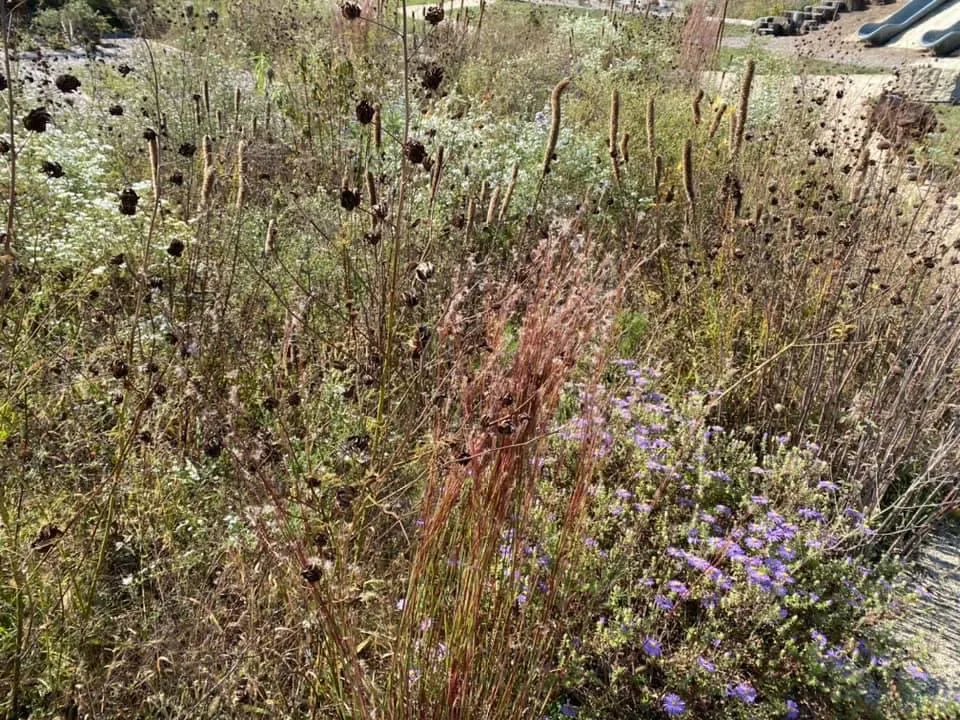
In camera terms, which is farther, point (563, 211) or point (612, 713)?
point (563, 211)

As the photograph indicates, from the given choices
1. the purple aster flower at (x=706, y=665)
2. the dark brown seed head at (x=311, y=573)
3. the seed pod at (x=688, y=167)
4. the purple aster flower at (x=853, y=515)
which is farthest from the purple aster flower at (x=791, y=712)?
the seed pod at (x=688, y=167)

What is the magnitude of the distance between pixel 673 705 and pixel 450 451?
3.28 ft

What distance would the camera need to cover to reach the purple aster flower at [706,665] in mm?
1829

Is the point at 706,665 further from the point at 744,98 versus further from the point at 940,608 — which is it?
the point at 744,98

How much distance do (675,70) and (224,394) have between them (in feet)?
23.4

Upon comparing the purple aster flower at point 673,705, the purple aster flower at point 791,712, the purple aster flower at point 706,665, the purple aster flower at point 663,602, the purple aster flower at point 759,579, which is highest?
the purple aster flower at point 759,579

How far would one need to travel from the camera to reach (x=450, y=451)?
1.37 m

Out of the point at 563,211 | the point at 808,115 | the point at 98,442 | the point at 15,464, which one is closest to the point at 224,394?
the point at 98,442

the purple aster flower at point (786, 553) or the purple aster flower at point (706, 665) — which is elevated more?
the purple aster flower at point (786, 553)

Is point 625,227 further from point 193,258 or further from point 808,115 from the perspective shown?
point 808,115

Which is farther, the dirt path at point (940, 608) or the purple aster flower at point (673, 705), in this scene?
the dirt path at point (940, 608)

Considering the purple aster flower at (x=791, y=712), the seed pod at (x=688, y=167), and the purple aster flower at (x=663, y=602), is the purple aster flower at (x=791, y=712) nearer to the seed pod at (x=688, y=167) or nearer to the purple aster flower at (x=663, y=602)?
the purple aster flower at (x=663, y=602)

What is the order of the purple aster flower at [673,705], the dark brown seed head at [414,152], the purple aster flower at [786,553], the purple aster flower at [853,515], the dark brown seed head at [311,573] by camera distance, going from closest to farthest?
1. the dark brown seed head at [311,573]
2. the dark brown seed head at [414,152]
3. the purple aster flower at [673,705]
4. the purple aster flower at [786,553]
5. the purple aster flower at [853,515]

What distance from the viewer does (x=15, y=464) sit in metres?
1.94
